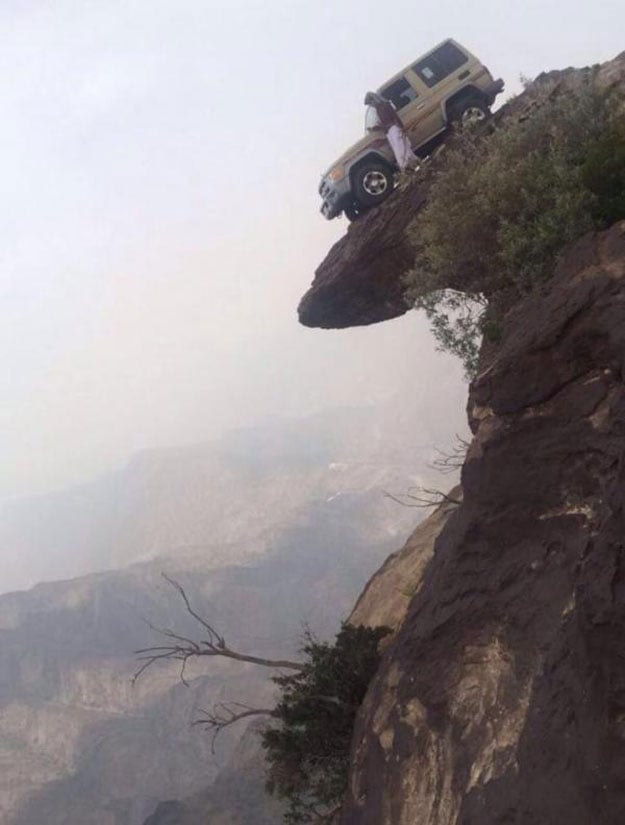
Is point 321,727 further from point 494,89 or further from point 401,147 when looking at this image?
point 494,89

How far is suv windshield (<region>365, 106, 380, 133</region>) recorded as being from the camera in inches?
723

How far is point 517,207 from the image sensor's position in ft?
37.4

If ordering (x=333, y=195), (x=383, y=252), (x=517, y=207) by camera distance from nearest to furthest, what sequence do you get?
(x=517, y=207), (x=383, y=252), (x=333, y=195)

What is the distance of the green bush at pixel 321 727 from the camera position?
35.0 feet

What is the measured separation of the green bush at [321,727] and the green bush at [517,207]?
642 centimetres

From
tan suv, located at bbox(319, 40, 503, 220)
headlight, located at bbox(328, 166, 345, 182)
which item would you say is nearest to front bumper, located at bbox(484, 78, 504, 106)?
tan suv, located at bbox(319, 40, 503, 220)

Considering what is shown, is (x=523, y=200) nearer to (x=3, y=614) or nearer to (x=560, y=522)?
(x=560, y=522)

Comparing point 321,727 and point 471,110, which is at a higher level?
point 471,110

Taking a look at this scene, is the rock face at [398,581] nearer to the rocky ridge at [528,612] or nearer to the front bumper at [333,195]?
the rocky ridge at [528,612]

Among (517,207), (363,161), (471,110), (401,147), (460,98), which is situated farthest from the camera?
(363,161)

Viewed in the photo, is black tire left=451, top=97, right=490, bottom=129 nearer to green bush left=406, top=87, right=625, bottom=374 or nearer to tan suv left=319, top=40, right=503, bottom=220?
tan suv left=319, top=40, right=503, bottom=220

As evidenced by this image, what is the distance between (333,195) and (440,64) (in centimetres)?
491

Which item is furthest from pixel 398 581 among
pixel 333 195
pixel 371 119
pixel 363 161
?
pixel 371 119

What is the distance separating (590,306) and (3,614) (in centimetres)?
20175
